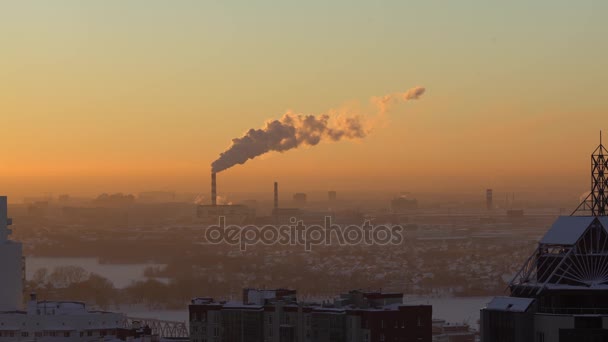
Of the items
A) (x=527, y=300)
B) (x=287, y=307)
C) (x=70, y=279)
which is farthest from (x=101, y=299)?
(x=527, y=300)

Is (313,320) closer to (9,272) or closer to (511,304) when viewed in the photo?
(511,304)

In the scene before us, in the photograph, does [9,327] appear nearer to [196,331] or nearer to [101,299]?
[196,331]

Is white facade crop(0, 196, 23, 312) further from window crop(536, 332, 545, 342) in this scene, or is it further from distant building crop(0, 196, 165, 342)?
window crop(536, 332, 545, 342)

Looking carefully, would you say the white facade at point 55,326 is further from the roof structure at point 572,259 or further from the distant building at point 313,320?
the roof structure at point 572,259

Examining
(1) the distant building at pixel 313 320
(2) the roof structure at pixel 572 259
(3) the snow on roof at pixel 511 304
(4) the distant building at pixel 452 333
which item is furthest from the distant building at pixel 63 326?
(2) the roof structure at pixel 572 259

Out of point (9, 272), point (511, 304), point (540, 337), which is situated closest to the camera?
point (540, 337)

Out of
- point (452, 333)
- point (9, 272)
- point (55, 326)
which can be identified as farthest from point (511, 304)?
point (452, 333)

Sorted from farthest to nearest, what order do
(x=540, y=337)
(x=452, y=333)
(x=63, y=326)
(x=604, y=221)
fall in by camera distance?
(x=452, y=333), (x=63, y=326), (x=604, y=221), (x=540, y=337)
